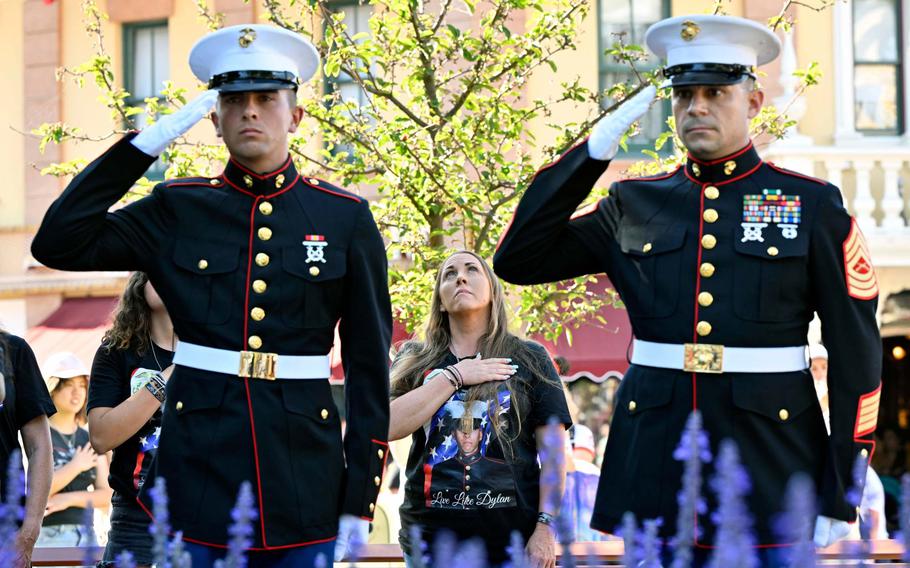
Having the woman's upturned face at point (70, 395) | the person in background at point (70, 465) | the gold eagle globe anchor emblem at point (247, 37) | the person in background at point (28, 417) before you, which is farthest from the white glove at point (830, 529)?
the woman's upturned face at point (70, 395)

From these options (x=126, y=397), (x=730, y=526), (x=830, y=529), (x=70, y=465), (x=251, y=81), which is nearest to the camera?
(x=730, y=526)

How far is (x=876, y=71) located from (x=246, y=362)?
11.8m

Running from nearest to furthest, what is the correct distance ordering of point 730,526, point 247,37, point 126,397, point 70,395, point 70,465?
point 730,526, point 247,37, point 126,397, point 70,465, point 70,395

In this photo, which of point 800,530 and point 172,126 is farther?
point 172,126

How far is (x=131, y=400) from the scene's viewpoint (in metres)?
4.82

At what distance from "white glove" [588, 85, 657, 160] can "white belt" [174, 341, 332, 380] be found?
92cm

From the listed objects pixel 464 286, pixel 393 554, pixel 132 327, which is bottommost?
pixel 393 554

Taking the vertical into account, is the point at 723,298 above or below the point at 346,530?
above

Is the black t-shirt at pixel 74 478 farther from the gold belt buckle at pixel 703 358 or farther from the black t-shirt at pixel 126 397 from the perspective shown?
the gold belt buckle at pixel 703 358

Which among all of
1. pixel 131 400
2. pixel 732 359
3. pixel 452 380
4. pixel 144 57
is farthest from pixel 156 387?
pixel 144 57

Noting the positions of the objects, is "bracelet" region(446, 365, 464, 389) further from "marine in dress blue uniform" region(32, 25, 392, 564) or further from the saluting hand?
"marine in dress blue uniform" region(32, 25, 392, 564)

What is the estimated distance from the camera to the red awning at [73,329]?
14.2m

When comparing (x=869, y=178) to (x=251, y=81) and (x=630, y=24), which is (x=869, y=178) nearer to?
(x=630, y=24)

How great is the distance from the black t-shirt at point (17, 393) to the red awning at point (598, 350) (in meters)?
8.18
